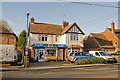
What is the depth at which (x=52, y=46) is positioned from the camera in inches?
993

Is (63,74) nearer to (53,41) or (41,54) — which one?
(41,54)

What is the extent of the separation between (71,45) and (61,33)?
398 centimetres

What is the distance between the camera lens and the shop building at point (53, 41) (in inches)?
979

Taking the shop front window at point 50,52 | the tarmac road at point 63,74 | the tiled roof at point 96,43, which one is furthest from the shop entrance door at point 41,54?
the tiled roof at point 96,43

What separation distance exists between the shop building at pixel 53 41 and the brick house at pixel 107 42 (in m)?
7.54

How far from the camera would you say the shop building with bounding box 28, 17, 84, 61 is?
24859 millimetres

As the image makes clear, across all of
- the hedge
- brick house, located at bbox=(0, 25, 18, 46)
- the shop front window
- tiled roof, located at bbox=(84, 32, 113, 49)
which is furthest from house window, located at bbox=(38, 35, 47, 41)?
tiled roof, located at bbox=(84, 32, 113, 49)

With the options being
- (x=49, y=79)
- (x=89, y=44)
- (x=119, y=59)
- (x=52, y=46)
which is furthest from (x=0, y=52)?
(x=89, y=44)

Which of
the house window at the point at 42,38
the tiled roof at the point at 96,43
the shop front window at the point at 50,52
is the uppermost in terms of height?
the house window at the point at 42,38

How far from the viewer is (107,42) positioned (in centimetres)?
4062

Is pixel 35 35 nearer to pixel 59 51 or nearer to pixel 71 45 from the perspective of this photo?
pixel 59 51

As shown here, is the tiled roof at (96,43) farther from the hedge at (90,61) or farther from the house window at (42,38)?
the hedge at (90,61)

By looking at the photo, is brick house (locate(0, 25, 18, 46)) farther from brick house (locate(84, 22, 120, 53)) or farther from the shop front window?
brick house (locate(84, 22, 120, 53))

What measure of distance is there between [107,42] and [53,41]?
19.8 metres
